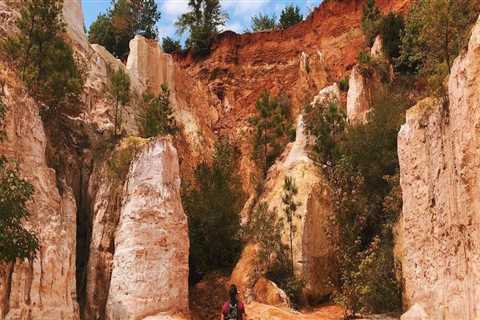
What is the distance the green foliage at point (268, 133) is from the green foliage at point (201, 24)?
13673 mm

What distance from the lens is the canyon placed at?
1300cm

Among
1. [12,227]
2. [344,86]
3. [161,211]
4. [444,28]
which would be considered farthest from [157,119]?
[12,227]

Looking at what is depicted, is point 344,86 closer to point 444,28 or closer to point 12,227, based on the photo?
point 444,28

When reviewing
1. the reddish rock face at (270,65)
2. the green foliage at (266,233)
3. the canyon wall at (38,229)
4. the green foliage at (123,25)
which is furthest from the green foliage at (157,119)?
the green foliage at (123,25)

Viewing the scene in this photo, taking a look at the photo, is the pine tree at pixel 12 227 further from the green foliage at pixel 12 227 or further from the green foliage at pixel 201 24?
the green foliage at pixel 201 24

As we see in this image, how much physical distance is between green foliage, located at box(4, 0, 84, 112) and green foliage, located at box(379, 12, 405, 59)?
15192 millimetres

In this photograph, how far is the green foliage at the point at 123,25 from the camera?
4025 centimetres

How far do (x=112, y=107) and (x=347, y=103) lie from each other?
385 inches

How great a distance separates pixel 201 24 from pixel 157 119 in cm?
2066

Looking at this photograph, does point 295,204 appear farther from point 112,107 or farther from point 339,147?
point 112,107

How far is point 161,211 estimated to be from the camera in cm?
1719

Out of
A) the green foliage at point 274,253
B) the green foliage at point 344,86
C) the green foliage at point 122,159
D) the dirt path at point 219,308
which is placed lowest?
the dirt path at point 219,308

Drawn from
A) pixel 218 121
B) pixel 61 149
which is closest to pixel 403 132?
pixel 61 149

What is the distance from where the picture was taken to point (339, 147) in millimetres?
22672
